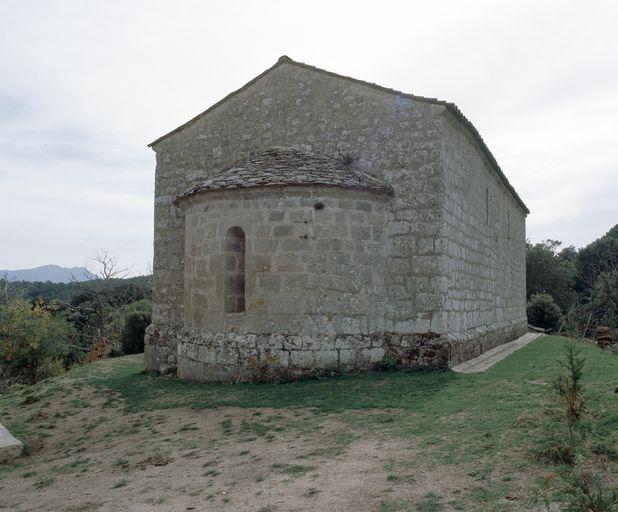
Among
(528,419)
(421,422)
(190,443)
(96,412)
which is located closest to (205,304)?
(96,412)

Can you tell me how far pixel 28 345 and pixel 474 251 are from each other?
17.7 metres

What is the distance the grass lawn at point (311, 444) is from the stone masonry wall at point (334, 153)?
184 centimetres

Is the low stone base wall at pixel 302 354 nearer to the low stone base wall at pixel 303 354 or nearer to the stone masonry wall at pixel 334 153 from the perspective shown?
the low stone base wall at pixel 303 354

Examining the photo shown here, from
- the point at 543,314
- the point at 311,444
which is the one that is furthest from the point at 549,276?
the point at 311,444

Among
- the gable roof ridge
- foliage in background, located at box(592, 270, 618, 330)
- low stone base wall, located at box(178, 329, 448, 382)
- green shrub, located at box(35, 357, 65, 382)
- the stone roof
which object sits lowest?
green shrub, located at box(35, 357, 65, 382)

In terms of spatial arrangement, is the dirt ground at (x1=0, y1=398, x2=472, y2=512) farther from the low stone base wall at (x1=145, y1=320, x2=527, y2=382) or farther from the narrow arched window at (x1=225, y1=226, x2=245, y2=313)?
the narrow arched window at (x1=225, y1=226, x2=245, y2=313)

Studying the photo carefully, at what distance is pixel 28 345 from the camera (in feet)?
71.0

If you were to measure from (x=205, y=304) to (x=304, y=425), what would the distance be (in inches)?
159

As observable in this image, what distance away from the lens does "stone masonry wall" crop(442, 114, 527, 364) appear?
411 inches

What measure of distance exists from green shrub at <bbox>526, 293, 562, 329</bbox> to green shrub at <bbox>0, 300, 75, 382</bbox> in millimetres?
20827

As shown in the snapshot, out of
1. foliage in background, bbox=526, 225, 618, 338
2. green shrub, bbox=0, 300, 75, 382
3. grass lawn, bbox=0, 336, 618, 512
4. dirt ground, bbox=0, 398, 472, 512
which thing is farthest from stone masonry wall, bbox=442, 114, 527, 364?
green shrub, bbox=0, 300, 75, 382

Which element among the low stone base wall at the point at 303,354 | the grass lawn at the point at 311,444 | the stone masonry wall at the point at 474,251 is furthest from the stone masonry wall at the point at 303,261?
the stone masonry wall at the point at 474,251

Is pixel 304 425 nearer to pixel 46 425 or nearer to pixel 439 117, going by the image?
pixel 46 425

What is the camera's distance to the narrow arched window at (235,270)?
9.90m
